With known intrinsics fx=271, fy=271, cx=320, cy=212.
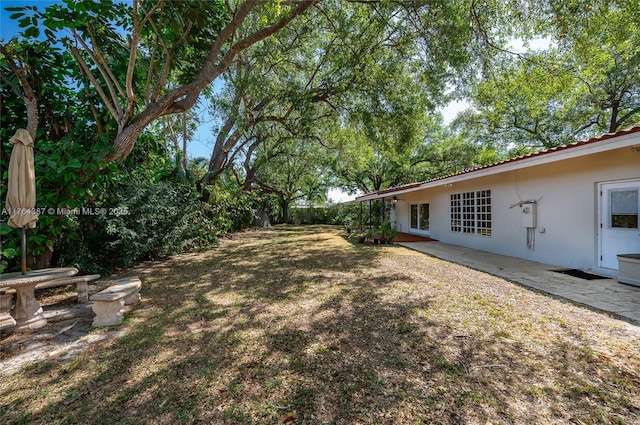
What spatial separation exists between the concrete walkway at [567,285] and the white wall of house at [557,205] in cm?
53

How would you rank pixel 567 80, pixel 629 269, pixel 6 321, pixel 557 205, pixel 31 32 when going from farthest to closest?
pixel 567 80 < pixel 557 205 < pixel 629 269 < pixel 31 32 < pixel 6 321

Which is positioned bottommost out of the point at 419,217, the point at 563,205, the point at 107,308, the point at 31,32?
the point at 107,308

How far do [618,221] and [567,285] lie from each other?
207cm

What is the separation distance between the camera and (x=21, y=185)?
12.2 feet

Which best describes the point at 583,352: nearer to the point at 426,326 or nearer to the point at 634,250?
the point at 426,326

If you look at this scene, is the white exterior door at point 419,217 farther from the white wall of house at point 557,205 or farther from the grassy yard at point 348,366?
Answer: the grassy yard at point 348,366

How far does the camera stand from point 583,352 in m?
2.78

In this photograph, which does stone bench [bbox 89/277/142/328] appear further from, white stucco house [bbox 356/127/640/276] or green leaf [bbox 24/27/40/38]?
white stucco house [bbox 356/127/640/276]

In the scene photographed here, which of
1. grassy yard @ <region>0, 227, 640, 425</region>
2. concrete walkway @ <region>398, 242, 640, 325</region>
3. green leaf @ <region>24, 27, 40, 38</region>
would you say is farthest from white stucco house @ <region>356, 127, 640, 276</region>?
green leaf @ <region>24, 27, 40, 38</region>

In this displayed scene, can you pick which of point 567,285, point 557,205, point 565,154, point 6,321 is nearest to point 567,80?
point 565,154

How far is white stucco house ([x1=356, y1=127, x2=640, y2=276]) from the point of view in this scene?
545cm

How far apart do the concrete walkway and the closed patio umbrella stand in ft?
26.6

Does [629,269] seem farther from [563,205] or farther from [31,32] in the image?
[31,32]

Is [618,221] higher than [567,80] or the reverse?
the reverse
